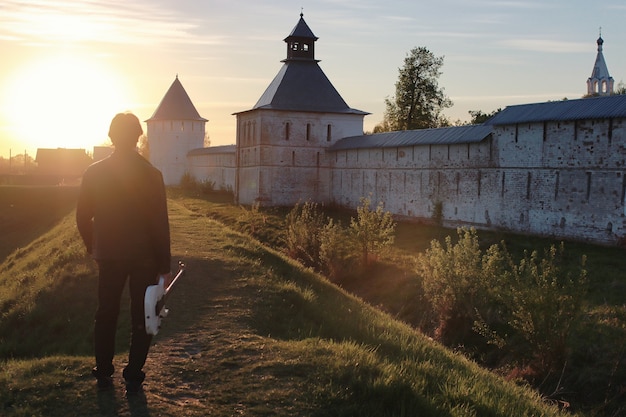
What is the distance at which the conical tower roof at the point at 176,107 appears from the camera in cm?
4344

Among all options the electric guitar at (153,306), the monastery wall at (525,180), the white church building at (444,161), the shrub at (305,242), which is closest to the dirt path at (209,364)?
the electric guitar at (153,306)

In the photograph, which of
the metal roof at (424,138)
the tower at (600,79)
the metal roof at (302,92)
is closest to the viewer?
the metal roof at (424,138)

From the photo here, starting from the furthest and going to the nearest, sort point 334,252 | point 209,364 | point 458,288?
point 334,252
point 458,288
point 209,364

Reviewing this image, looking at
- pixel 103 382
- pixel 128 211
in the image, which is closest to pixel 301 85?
pixel 128 211

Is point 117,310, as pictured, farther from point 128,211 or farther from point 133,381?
point 128,211

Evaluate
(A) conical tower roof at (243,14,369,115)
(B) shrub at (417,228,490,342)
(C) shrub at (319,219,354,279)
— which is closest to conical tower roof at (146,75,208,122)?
(A) conical tower roof at (243,14,369,115)

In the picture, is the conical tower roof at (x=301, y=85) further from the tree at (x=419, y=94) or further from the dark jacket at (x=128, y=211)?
the dark jacket at (x=128, y=211)

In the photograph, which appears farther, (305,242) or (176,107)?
(176,107)

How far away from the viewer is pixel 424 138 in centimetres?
2188

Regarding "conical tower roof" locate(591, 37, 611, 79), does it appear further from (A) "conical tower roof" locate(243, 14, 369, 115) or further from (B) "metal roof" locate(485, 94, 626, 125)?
(B) "metal roof" locate(485, 94, 626, 125)

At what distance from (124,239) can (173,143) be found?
4056cm

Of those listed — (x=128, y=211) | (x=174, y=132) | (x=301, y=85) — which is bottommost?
(x=128, y=211)

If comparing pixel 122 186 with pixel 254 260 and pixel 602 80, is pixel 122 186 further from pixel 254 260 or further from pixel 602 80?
pixel 602 80

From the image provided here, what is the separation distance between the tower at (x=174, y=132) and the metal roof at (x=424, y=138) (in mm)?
18230
